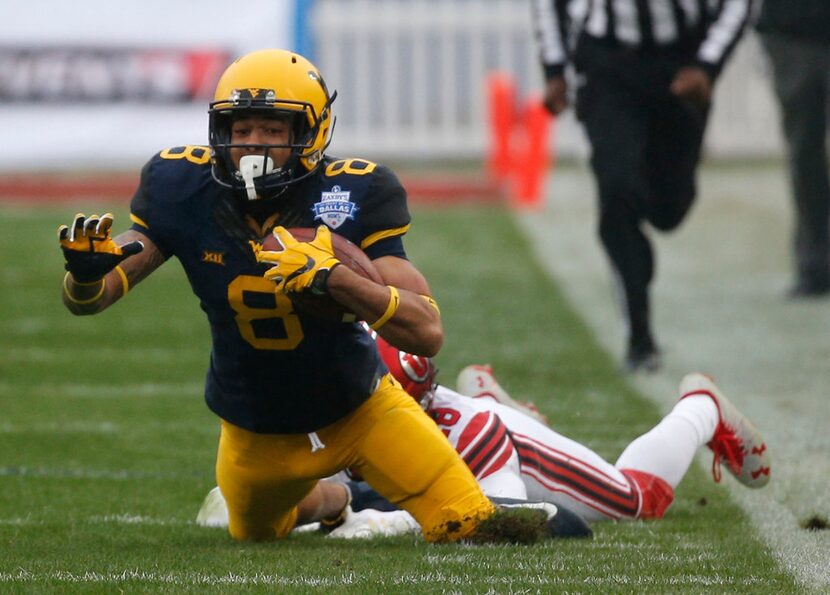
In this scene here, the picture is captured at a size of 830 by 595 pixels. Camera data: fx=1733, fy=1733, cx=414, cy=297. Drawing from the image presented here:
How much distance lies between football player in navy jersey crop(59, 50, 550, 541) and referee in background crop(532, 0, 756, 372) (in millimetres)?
2655

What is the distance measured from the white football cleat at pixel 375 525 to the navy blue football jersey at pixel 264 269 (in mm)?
338

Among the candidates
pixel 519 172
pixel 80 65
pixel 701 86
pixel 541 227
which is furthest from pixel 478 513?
pixel 80 65

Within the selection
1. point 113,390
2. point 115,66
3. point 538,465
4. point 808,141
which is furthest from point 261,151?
point 115,66

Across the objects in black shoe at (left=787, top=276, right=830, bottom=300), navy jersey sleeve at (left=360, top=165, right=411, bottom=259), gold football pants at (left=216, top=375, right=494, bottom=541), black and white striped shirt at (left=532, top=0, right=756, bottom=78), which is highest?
navy jersey sleeve at (left=360, top=165, right=411, bottom=259)

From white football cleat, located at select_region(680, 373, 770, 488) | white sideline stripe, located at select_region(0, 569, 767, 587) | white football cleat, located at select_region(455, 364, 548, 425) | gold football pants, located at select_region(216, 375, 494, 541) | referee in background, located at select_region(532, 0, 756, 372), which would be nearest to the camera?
white sideline stripe, located at select_region(0, 569, 767, 587)

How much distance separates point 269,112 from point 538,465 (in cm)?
108

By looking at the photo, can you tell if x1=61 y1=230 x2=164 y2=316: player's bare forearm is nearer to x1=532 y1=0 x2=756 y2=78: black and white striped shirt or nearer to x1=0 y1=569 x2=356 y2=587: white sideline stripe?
x1=0 y1=569 x2=356 y2=587: white sideline stripe

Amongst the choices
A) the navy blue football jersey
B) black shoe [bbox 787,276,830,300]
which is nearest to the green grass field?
the navy blue football jersey

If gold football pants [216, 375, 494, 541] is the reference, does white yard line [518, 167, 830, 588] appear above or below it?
below

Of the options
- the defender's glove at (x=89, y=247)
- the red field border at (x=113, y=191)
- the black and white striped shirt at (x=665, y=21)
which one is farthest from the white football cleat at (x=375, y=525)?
the red field border at (x=113, y=191)

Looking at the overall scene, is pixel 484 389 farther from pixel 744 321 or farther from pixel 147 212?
pixel 744 321

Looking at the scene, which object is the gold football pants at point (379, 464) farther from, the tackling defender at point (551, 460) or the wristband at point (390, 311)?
the wristband at point (390, 311)

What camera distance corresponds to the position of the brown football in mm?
3436

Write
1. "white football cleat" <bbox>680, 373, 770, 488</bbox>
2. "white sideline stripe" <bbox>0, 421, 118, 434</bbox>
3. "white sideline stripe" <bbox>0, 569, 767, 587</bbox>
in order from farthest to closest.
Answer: "white sideline stripe" <bbox>0, 421, 118, 434</bbox> < "white football cleat" <bbox>680, 373, 770, 488</bbox> < "white sideline stripe" <bbox>0, 569, 767, 587</bbox>
